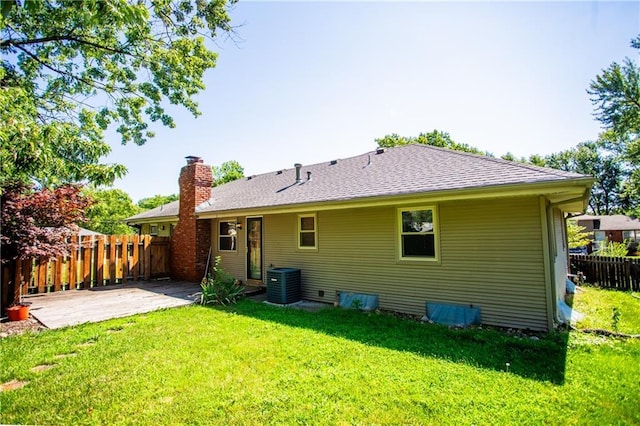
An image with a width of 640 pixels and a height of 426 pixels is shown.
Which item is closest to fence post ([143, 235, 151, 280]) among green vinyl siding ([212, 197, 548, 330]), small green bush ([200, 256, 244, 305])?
small green bush ([200, 256, 244, 305])

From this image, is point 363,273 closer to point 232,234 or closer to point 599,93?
point 232,234

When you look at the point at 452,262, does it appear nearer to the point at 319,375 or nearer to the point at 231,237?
the point at 319,375

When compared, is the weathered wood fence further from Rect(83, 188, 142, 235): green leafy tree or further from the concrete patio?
Rect(83, 188, 142, 235): green leafy tree

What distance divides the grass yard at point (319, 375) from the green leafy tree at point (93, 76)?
3003 millimetres

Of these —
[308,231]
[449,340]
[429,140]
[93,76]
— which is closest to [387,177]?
[308,231]

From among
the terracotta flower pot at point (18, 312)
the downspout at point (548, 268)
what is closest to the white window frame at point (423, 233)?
the downspout at point (548, 268)

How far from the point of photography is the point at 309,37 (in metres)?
8.60

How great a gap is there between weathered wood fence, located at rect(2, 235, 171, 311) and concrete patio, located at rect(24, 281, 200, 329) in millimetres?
387

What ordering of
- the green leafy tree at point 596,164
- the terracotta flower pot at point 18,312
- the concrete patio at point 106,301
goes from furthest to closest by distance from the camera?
the green leafy tree at point 596,164 < the concrete patio at point 106,301 < the terracotta flower pot at point 18,312

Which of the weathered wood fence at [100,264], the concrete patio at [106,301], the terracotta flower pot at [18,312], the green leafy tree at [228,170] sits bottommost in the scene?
the concrete patio at [106,301]

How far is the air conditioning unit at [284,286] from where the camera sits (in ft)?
28.6

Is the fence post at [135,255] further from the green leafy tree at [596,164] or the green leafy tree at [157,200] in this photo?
the green leafy tree at [596,164]

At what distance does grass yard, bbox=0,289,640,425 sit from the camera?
10.5ft

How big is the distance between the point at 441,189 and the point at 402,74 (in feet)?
16.9
